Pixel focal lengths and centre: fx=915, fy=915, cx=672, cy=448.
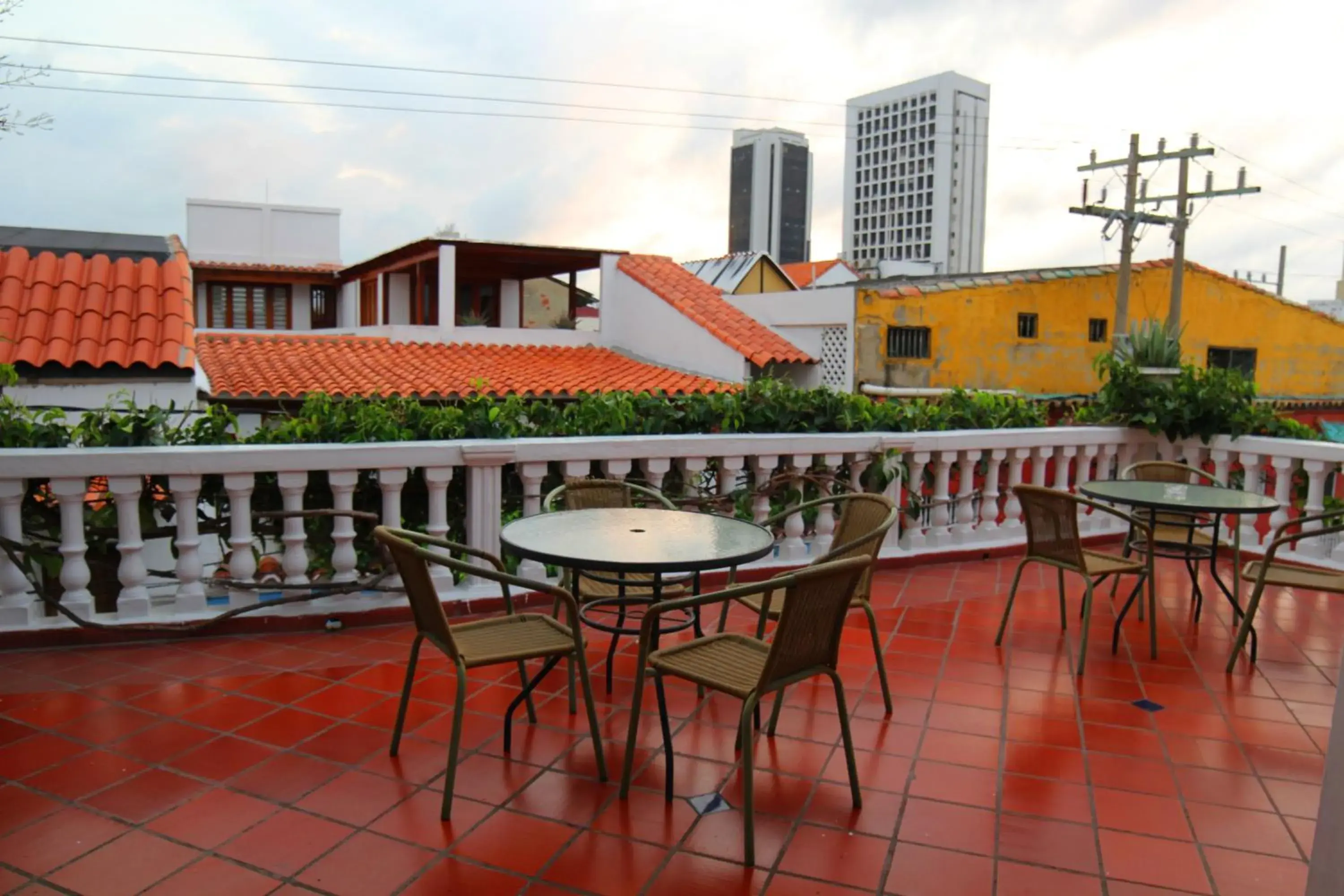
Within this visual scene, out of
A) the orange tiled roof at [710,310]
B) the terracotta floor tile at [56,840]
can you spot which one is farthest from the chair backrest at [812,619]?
the orange tiled roof at [710,310]

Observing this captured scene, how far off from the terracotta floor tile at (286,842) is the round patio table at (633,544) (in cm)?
106

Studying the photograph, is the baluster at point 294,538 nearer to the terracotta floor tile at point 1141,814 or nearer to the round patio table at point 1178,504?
the terracotta floor tile at point 1141,814

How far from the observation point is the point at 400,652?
14.1 feet

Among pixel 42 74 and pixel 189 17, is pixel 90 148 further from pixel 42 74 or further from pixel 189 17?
pixel 42 74

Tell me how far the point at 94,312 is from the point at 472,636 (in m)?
7.40

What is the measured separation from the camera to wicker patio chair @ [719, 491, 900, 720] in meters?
3.52

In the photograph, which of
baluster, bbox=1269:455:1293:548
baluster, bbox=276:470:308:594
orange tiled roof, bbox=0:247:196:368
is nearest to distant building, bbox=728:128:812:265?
orange tiled roof, bbox=0:247:196:368

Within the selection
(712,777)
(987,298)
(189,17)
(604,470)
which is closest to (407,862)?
(712,777)

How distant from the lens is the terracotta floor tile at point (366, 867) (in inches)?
96.1

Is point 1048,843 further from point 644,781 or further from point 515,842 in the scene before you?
point 515,842

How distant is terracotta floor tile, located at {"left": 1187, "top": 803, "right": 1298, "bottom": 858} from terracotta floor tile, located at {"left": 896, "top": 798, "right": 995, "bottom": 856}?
65 centimetres

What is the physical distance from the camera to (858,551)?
A: 150 inches

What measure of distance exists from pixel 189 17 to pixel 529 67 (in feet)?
43.2

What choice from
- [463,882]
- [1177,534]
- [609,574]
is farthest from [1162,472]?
[463,882]
